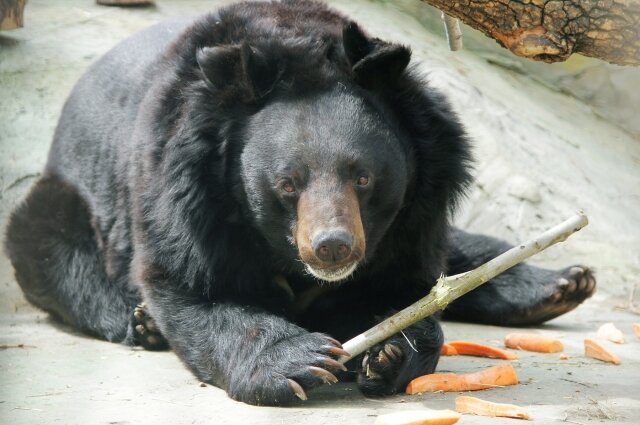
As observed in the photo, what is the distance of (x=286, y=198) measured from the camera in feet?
14.2

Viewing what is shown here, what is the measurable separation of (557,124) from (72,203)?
4.73m

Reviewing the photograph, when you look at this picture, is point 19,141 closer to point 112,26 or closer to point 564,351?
point 112,26

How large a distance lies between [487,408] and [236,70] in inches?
74.9

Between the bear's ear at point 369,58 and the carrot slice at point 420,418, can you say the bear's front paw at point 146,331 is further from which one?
the carrot slice at point 420,418

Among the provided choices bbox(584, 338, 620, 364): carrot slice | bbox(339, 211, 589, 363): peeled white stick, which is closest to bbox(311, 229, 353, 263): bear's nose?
bbox(339, 211, 589, 363): peeled white stick

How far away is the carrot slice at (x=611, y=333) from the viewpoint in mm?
5730

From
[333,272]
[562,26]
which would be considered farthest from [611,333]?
[562,26]

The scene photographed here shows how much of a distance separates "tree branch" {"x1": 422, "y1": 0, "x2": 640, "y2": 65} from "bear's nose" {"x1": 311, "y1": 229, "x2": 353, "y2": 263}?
99 cm

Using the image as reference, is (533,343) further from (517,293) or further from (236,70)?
(236,70)

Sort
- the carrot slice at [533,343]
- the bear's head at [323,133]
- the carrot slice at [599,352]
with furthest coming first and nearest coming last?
1. the carrot slice at [533,343]
2. the carrot slice at [599,352]
3. the bear's head at [323,133]

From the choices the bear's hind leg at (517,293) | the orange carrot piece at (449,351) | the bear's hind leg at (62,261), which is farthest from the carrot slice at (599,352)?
the bear's hind leg at (62,261)

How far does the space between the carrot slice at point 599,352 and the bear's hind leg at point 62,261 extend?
254 cm

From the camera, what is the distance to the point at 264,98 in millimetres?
4625

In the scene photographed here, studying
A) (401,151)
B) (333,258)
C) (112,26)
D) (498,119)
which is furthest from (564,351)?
(112,26)
